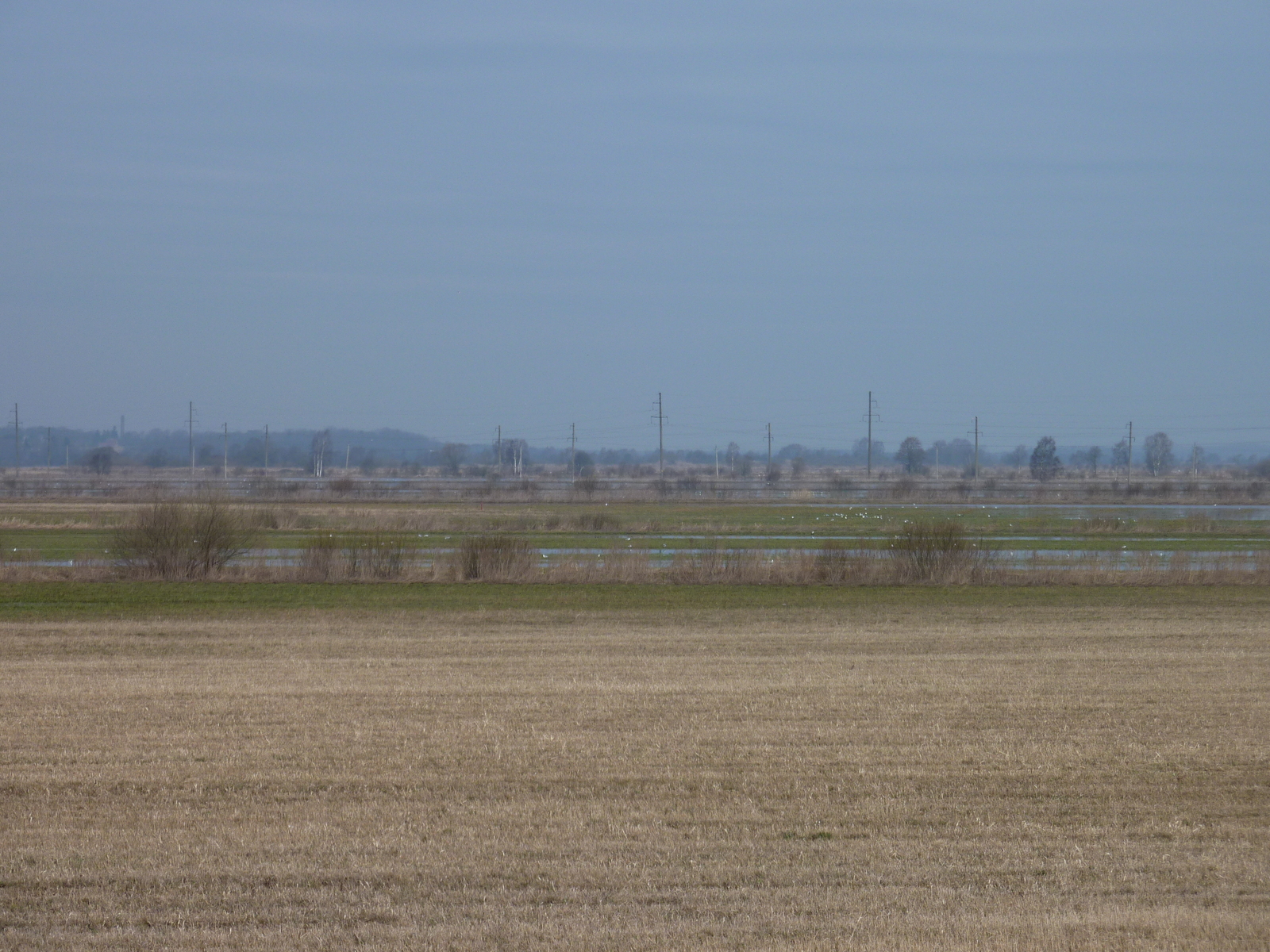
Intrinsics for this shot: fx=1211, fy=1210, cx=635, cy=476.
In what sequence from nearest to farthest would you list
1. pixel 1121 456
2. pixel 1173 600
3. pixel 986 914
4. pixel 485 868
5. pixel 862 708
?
pixel 986 914
pixel 485 868
pixel 862 708
pixel 1173 600
pixel 1121 456

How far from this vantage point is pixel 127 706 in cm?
1216

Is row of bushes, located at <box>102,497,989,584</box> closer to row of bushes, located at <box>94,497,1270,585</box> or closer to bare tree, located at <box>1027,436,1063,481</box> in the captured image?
row of bushes, located at <box>94,497,1270,585</box>

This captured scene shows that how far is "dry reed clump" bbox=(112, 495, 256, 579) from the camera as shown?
2848cm

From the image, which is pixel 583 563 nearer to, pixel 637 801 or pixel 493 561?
pixel 493 561

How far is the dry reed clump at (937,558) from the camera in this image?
28016mm

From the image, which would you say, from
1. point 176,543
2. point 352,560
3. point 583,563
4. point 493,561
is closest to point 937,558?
point 583,563

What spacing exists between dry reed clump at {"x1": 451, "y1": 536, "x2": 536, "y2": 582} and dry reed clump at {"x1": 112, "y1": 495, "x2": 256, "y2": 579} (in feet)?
18.8

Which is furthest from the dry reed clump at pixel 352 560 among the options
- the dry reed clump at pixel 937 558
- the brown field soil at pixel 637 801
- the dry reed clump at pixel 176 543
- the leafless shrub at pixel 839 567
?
the brown field soil at pixel 637 801

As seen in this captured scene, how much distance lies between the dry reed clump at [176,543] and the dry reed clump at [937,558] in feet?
52.5

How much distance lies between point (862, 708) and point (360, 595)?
605 inches

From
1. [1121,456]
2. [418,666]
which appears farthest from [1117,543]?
[1121,456]

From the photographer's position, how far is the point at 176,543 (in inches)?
1122

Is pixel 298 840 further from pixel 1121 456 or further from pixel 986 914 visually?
pixel 1121 456

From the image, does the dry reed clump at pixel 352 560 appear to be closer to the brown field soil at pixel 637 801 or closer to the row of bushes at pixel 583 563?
the row of bushes at pixel 583 563
